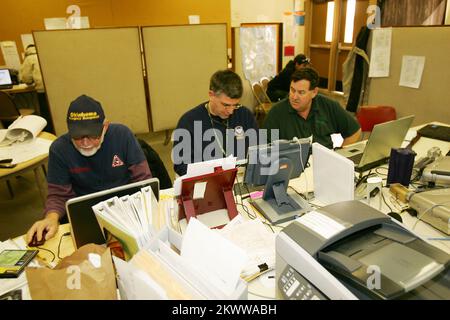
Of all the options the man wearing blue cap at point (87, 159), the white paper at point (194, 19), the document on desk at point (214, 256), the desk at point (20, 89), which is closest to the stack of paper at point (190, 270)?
the document on desk at point (214, 256)

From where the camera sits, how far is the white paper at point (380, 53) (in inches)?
124

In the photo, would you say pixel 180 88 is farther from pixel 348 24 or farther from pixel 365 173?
pixel 348 24

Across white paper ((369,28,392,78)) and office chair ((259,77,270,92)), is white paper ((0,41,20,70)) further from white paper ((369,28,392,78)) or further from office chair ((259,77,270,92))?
white paper ((369,28,392,78))

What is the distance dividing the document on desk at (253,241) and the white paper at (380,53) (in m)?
2.57

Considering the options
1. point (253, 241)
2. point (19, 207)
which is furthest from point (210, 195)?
point (19, 207)

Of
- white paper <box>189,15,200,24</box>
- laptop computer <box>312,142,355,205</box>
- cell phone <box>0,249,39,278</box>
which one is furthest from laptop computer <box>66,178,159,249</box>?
white paper <box>189,15,200,24</box>

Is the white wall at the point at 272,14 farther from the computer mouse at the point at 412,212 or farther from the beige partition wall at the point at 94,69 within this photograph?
the computer mouse at the point at 412,212

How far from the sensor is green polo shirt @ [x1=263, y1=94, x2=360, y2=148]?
2439mm

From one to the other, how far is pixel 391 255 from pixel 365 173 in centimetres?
113

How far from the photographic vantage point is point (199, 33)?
392 cm

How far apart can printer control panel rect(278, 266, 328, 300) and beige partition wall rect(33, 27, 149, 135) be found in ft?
10.9

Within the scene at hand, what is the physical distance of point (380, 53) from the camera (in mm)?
3229

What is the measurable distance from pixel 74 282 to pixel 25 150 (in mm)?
1959
